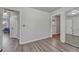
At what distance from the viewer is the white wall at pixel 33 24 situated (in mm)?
1641

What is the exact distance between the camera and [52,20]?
1.88 metres

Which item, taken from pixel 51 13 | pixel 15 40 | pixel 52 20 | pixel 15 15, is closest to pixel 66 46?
pixel 52 20

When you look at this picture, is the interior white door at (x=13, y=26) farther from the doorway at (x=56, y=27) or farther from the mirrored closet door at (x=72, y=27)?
the mirrored closet door at (x=72, y=27)

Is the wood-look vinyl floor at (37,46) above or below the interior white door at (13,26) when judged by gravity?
below

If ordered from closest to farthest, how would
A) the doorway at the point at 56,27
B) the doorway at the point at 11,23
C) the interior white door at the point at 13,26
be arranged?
1. the doorway at the point at 11,23
2. the interior white door at the point at 13,26
3. the doorway at the point at 56,27

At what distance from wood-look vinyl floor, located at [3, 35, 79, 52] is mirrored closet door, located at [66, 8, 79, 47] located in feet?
0.56

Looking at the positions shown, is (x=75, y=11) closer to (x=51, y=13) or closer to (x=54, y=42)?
(x=51, y=13)

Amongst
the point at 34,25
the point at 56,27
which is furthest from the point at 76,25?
the point at 34,25

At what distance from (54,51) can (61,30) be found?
21.0 inches

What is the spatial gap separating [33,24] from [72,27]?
37.6 inches

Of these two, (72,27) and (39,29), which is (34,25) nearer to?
(39,29)

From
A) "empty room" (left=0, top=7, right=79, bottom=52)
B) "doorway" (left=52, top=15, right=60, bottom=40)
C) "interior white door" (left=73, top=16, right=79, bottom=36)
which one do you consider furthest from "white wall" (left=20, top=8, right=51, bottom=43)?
"interior white door" (left=73, top=16, right=79, bottom=36)

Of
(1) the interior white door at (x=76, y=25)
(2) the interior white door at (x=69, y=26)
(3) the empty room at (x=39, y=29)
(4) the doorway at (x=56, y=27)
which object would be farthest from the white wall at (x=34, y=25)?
(1) the interior white door at (x=76, y=25)

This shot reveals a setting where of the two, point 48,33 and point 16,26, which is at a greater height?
point 16,26
